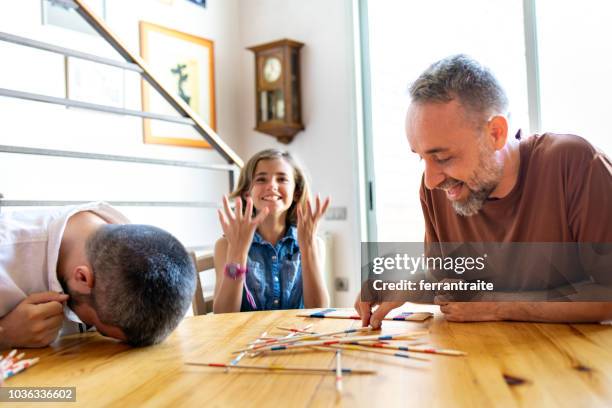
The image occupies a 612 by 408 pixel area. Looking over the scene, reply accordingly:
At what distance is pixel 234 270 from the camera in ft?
6.22

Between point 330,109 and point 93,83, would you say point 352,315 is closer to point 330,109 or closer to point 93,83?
point 93,83

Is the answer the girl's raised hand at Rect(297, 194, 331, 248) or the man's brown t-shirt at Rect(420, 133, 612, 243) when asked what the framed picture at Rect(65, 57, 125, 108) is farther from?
the man's brown t-shirt at Rect(420, 133, 612, 243)

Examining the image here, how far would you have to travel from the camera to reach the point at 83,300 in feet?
3.68

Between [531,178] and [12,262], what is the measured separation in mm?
1229

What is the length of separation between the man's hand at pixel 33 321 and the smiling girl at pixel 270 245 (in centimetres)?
76

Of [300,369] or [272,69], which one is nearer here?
[300,369]

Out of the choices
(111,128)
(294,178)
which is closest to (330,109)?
(111,128)

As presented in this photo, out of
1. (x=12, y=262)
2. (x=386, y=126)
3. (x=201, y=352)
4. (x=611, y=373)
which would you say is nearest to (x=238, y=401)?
(x=201, y=352)

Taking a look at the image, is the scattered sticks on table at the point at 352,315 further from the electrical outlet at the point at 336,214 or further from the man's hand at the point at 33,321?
the electrical outlet at the point at 336,214

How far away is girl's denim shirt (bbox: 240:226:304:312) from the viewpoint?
6.79 feet

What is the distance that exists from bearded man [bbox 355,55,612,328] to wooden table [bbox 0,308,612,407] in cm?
26

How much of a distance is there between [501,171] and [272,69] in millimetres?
3087

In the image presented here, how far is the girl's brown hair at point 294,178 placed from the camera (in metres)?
2.32

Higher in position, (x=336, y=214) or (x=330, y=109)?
(x=330, y=109)
